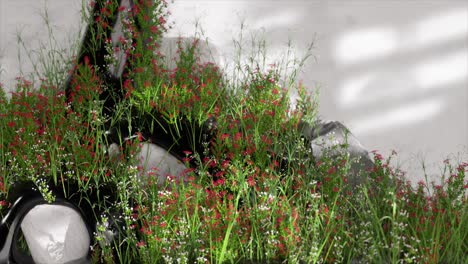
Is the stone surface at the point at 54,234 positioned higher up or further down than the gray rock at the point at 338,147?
further down

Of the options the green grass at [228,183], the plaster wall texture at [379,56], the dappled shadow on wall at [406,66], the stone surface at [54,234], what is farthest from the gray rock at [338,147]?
A: the stone surface at [54,234]

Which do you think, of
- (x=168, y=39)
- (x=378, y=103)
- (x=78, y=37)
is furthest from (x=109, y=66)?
(x=378, y=103)

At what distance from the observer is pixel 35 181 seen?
2268 millimetres

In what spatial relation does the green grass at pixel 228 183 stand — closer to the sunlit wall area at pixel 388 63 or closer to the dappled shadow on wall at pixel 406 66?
the sunlit wall area at pixel 388 63

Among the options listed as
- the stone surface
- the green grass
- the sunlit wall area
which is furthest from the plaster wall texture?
the stone surface

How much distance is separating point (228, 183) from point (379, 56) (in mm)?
2095

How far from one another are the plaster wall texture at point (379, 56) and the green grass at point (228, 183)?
0.68 metres

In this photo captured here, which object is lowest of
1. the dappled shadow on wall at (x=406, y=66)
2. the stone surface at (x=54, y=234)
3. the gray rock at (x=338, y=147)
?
the stone surface at (x=54, y=234)

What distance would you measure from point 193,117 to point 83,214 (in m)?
0.81

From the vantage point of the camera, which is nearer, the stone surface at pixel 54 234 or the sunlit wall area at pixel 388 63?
the stone surface at pixel 54 234

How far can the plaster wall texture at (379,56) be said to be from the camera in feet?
12.7

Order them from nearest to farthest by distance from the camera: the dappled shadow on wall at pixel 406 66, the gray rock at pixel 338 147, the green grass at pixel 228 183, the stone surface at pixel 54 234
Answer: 1. the green grass at pixel 228 183
2. the stone surface at pixel 54 234
3. the gray rock at pixel 338 147
4. the dappled shadow on wall at pixel 406 66

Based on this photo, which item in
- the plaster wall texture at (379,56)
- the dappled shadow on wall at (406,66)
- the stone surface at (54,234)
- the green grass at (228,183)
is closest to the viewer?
the green grass at (228,183)

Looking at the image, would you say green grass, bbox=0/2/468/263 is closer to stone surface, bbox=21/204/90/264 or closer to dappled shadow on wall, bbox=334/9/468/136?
stone surface, bbox=21/204/90/264
